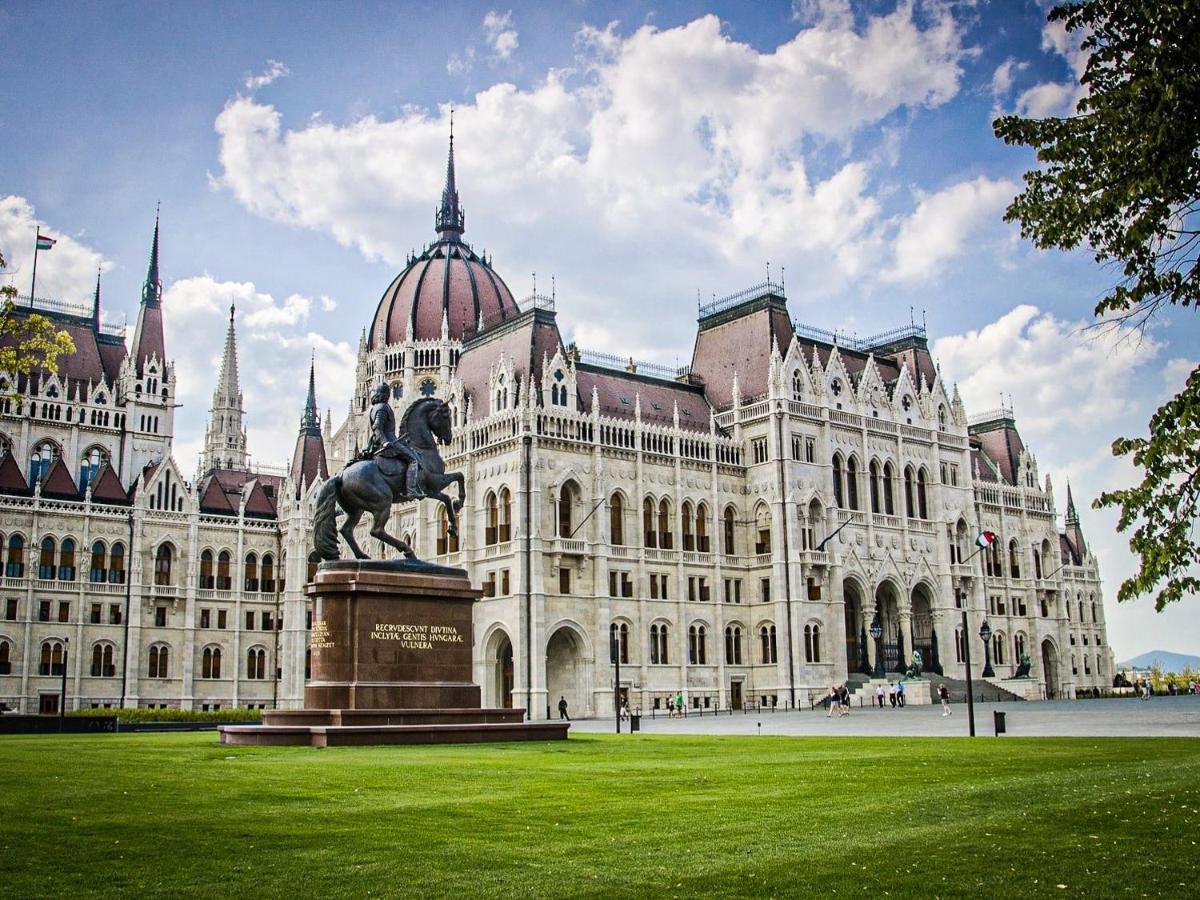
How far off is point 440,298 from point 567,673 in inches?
1506

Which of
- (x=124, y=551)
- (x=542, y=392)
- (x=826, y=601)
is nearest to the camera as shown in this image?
(x=542, y=392)

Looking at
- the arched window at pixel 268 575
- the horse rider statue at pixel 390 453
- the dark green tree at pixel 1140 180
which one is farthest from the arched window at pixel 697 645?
the dark green tree at pixel 1140 180

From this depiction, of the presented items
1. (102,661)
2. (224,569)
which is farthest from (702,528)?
(102,661)

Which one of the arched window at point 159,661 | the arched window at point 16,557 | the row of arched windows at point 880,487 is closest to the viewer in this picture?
the arched window at point 16,557

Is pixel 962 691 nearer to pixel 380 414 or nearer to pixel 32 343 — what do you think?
pixel 380 414

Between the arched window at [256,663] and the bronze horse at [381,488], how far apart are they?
57.0 m

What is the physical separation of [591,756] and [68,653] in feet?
209

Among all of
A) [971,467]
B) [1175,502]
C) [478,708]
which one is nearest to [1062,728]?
[478,708]

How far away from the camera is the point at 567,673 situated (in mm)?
70688

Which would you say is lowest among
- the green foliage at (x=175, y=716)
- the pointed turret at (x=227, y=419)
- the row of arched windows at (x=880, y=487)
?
the green foliage at (x=175, y=716)

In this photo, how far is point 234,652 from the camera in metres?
87.4

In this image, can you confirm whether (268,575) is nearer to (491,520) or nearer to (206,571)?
(206,571)

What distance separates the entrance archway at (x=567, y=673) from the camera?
6956 centimetres

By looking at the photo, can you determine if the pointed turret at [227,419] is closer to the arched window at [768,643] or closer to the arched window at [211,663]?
the arched window at [211,663]
